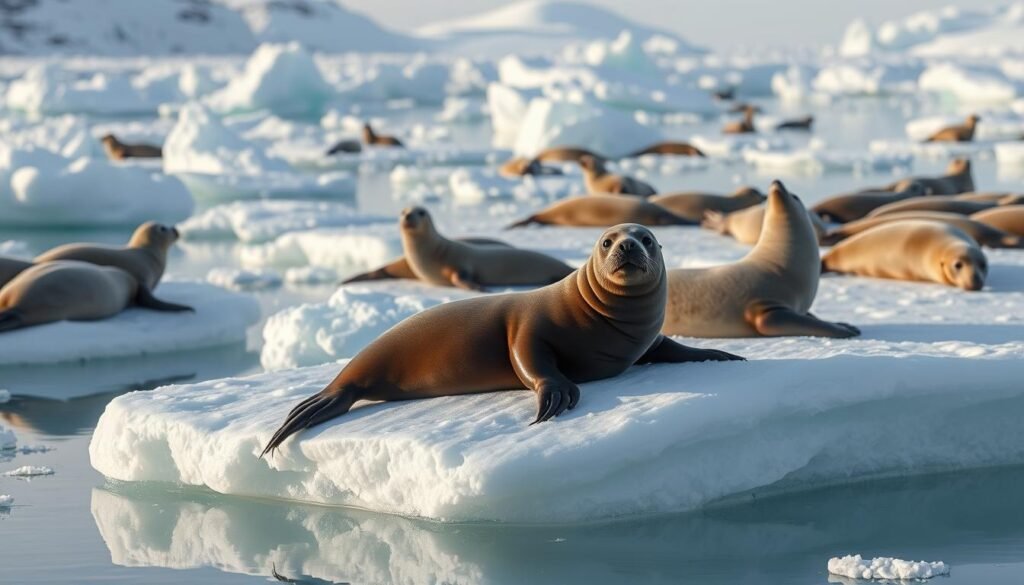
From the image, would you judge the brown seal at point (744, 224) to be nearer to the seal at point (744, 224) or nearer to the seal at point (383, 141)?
the seal at point (744, 224)

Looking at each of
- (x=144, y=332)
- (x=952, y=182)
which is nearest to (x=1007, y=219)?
(x=952, y=182)

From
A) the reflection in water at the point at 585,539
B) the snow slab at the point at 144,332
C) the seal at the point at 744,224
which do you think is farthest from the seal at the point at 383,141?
the reflection in water at the point at 585,539

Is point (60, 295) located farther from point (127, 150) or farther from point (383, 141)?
point (383, 141)

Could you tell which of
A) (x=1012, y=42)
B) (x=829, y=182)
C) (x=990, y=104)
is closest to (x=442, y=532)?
(x=829, y=182)

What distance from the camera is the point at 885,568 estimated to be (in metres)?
3.15

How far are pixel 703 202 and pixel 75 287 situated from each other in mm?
5181

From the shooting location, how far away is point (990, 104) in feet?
101

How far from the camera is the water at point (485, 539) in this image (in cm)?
331

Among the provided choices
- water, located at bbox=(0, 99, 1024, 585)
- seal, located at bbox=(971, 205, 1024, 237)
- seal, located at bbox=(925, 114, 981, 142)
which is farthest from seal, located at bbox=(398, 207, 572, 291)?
seal, located at bbox=(925, 114, 981, 142)

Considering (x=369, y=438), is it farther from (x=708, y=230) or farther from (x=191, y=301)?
(x=708, y=230)

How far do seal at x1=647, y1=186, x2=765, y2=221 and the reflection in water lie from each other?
652 cm

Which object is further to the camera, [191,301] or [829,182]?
[829,182]

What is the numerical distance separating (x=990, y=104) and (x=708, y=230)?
22841mm

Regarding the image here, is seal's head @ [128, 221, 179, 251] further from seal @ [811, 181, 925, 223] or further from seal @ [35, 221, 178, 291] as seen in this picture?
seal @ [811, 181, 925, 223]
